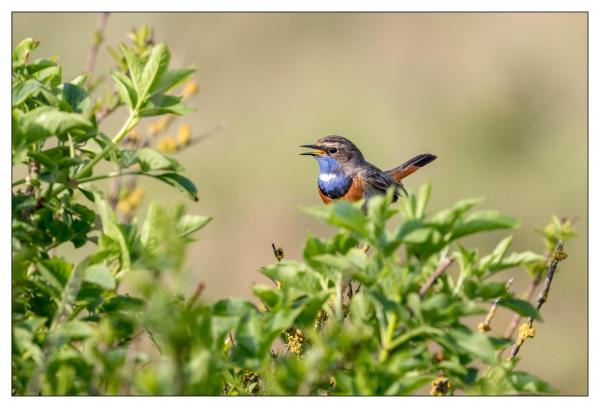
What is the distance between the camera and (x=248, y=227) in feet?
44.5

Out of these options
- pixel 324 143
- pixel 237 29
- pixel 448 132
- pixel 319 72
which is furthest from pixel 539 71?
pixel 324 143

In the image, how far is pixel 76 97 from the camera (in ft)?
11.5

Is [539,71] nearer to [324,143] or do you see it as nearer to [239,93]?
[239,93]

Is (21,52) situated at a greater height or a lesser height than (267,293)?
greater

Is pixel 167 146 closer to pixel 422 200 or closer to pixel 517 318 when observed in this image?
pixel 517 318

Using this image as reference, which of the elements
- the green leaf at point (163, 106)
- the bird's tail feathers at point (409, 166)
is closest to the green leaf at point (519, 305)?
the green leaf at point (163, 106)

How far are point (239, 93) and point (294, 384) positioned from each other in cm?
1304

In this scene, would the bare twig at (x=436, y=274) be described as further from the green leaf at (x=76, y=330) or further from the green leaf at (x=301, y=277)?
the green leaf at (x=76, y=330)

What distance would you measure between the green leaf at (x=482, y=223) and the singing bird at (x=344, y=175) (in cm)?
589

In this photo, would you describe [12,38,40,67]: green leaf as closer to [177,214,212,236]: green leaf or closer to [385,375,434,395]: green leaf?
[177,214,212,236]: green leaf

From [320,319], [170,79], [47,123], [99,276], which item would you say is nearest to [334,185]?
[320,319]

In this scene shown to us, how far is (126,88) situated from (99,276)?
88 cm

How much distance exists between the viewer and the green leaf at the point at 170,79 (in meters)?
3.48

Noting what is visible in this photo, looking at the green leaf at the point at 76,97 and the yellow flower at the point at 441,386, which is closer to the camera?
the yellow flower at the point at 441,386
